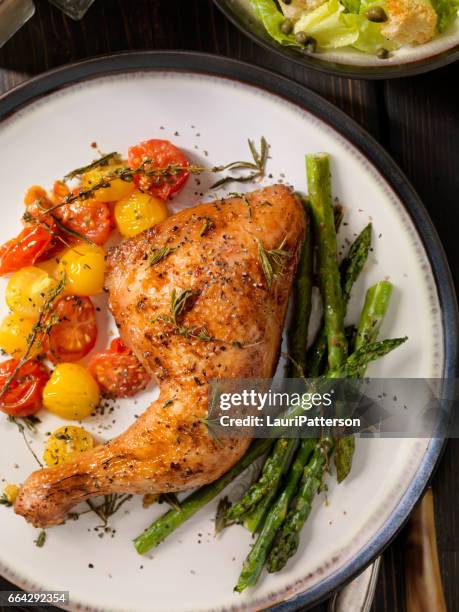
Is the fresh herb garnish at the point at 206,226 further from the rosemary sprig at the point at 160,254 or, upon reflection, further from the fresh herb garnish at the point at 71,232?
the fresh herb garnish at the point at 71,232

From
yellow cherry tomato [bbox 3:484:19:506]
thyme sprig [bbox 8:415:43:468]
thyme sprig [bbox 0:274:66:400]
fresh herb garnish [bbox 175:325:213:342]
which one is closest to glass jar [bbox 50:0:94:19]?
thyme sprig [bbox 0:274:66:400]

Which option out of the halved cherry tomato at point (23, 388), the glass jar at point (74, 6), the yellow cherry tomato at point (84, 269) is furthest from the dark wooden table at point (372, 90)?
the halved cherry tomato at point (23, 388)

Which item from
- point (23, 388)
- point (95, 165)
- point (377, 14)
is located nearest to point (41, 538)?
point (23, 388)

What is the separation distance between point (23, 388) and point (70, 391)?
0.23 m

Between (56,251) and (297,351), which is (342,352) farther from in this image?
(56,251)

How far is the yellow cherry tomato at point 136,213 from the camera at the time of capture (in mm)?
3053

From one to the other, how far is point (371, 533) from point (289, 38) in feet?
7.32

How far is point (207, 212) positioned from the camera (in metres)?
2.81

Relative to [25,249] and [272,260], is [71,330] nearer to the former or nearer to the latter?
[25,249]

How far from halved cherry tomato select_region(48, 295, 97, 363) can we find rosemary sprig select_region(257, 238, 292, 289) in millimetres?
914

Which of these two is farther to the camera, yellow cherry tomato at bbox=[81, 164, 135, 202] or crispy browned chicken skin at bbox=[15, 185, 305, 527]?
yellow cherry tomato at bbox=[81, 164, 135, 202]

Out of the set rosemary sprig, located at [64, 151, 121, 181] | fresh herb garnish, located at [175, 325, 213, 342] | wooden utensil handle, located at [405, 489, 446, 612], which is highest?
rosemary sprig, located at [64, 151, 121, 181]

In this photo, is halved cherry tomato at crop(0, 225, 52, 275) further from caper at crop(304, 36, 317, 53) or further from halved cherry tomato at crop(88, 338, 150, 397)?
caper at crop(304, 36, 317, 53)

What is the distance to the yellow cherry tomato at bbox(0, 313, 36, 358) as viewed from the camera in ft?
9.96
